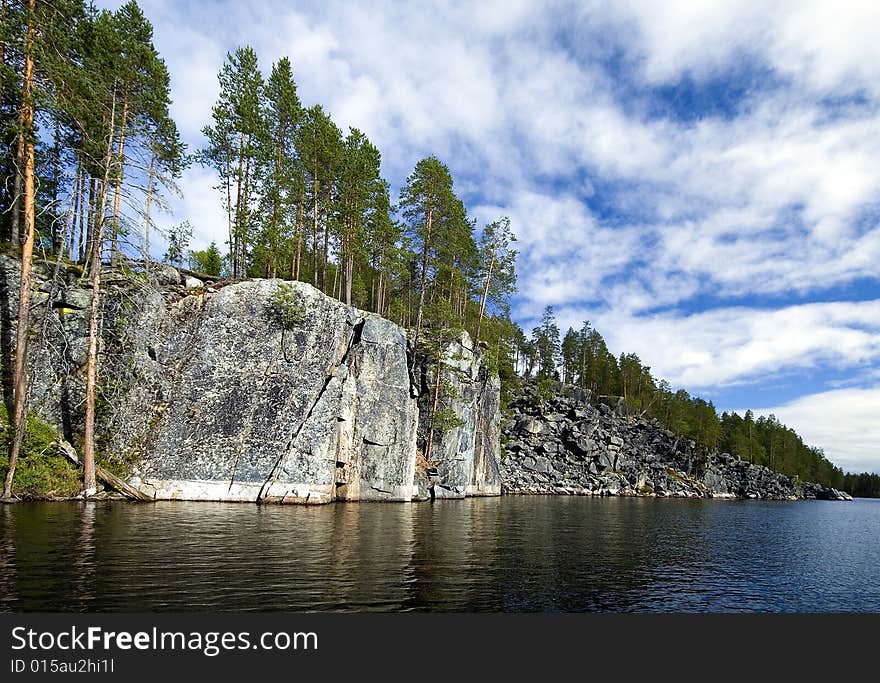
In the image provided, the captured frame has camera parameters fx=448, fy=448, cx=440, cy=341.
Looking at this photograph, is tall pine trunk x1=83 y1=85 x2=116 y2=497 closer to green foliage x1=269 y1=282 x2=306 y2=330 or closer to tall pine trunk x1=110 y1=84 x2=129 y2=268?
tall pine trunk x1=110 y1=84 x2=129 y2=268

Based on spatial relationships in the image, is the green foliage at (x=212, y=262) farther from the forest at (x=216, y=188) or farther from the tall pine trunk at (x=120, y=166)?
the tall pine trunk at (x=120, y=166)

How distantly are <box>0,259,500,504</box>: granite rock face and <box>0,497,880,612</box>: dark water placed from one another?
3.90 meters

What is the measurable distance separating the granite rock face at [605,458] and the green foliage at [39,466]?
188ft

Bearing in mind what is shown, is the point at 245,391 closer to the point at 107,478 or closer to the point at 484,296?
the point at 107,478

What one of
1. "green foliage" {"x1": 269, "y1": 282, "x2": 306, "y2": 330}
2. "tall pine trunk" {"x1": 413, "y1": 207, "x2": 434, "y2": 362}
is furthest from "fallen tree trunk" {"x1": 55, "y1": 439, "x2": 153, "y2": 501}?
"tall pine trunk" {"x1": 413, "y1": 207, "x2": 434, "y2": 362}

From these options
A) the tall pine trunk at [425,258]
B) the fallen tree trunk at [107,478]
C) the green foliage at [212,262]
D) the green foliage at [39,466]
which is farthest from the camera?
the green foliage at [212,262]

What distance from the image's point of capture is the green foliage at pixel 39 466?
25609 millimetres

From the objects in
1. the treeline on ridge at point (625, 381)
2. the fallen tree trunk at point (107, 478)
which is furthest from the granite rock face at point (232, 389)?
the treeline on ridge at point (625, 381)

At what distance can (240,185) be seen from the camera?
40.5 meters

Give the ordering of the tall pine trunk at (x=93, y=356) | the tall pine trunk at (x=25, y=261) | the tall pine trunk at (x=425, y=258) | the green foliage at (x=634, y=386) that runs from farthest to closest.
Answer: the green foliage at (x=634, y=386)
the tall pine trunk at (x=425, y=258)
the tall pine trunk at (x=93, y=356)
the tall pine trunk at (x=25, y=261)

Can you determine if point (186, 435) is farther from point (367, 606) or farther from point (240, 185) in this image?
point (367, 606)

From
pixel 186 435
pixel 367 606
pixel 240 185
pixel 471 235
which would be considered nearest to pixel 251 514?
pixel 186 435

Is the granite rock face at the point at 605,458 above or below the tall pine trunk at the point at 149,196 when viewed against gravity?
below

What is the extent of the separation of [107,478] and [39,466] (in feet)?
11.4
